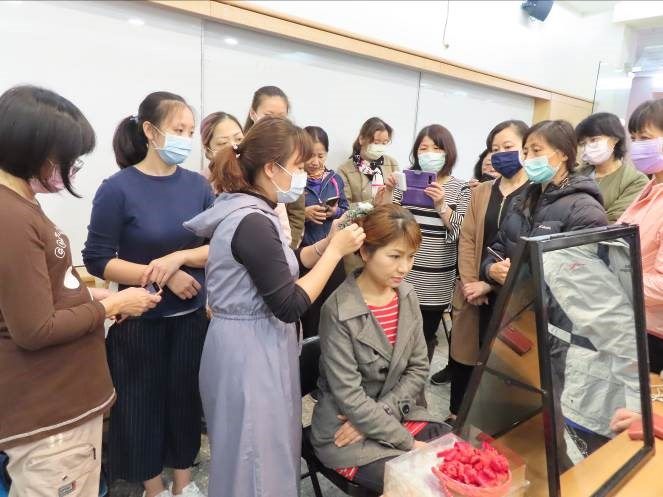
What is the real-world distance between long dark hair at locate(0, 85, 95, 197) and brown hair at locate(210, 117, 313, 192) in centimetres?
34

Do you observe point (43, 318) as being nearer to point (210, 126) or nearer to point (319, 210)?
point (210, 126)

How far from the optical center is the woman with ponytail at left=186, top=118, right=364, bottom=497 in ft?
3.80

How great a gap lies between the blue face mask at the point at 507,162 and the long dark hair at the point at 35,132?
173 cm

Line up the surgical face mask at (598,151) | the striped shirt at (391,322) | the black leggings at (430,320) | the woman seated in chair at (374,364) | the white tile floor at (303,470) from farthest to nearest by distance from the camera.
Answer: the surgical face mask at (598,151)
the black leggings at (430,320)
the white tile floor at (303,470)
the striped shirt at (391,322)
the woman seated in chair at (374,364)

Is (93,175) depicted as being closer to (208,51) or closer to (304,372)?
(208,51)

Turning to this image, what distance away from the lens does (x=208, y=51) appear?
2629 millimetres

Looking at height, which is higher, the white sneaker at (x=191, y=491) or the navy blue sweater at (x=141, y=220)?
the navy blue sweater at (x=141, y=220)

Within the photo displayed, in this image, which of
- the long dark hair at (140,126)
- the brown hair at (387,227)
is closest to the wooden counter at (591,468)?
the brown hair at (387,227)

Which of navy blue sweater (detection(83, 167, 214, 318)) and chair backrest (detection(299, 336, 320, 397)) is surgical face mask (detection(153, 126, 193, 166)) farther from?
chair backrest (detection(299, 336, 320, 397))

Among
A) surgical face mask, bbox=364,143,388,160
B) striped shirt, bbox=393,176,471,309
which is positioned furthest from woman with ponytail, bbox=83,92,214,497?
surgical face mask, bbox=364,143,388,160

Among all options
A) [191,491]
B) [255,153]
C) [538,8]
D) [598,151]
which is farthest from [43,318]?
[538,8]

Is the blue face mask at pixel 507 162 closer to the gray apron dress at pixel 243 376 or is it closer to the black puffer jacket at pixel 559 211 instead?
the black puffer jacket at pixel 559 211

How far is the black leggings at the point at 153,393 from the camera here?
5.12 feet

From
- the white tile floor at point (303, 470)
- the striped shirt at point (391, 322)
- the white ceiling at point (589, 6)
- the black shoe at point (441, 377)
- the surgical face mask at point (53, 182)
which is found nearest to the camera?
the surgical face mask at point (53, 182)
